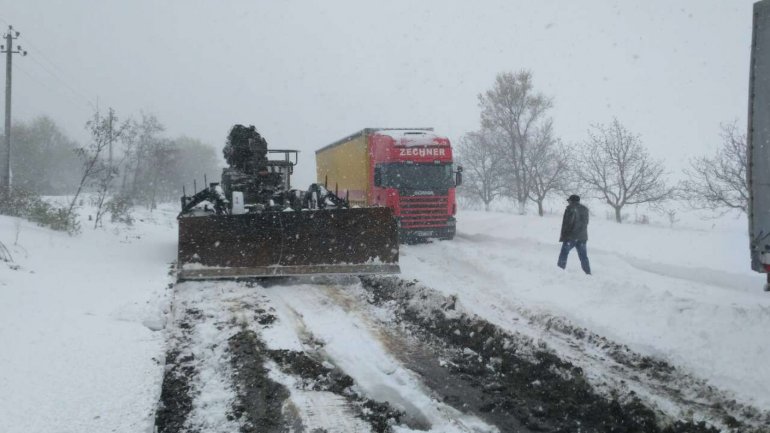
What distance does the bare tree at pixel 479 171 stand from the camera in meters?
34.5

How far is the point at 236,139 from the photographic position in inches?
474

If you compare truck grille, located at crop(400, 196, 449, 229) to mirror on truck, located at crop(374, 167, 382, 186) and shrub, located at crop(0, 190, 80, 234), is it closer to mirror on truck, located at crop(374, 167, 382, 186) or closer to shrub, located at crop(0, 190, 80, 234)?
mirror on truck, located at crop(374, 167, 382, 186)

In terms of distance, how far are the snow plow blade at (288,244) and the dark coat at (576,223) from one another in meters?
3.52

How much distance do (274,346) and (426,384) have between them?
1.72 meters

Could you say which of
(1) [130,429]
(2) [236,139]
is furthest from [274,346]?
(2) [236,139]

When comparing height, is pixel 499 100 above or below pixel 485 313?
above

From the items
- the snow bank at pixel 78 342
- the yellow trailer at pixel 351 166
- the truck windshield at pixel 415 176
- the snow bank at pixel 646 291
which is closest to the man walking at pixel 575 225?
the snow bank at pixel 646 291

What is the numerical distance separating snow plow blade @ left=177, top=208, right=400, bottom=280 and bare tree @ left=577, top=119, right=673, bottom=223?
57.2 feet

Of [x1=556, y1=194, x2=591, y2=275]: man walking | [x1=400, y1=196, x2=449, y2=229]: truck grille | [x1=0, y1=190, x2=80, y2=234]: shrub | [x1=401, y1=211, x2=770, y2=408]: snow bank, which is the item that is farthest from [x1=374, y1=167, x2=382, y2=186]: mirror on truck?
[x1=0, y1=190, x2=80, y2=234]: shrub

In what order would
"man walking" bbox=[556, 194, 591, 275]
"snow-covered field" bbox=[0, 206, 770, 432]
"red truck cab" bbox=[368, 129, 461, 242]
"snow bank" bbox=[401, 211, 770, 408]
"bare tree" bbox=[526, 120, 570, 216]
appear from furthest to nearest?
"bare tree" bbox=[526, 120, 570, 216] → "red truck cab" bbox=[368, 129, 461, 242] → "man walking" bbox=[556, 194, 591, 275] → "snow bank" bbox=[401, 211, 770, 408] → "snow-covered field" bbox=[0, 206, 770, 432]

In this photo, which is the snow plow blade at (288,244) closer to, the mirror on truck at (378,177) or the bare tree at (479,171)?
the mirror on truck at (378,177)

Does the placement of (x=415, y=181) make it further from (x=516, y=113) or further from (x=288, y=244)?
(x=516, y=113)

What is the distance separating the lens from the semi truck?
14715 millimetres

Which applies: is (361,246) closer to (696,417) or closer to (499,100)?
(696,417)
